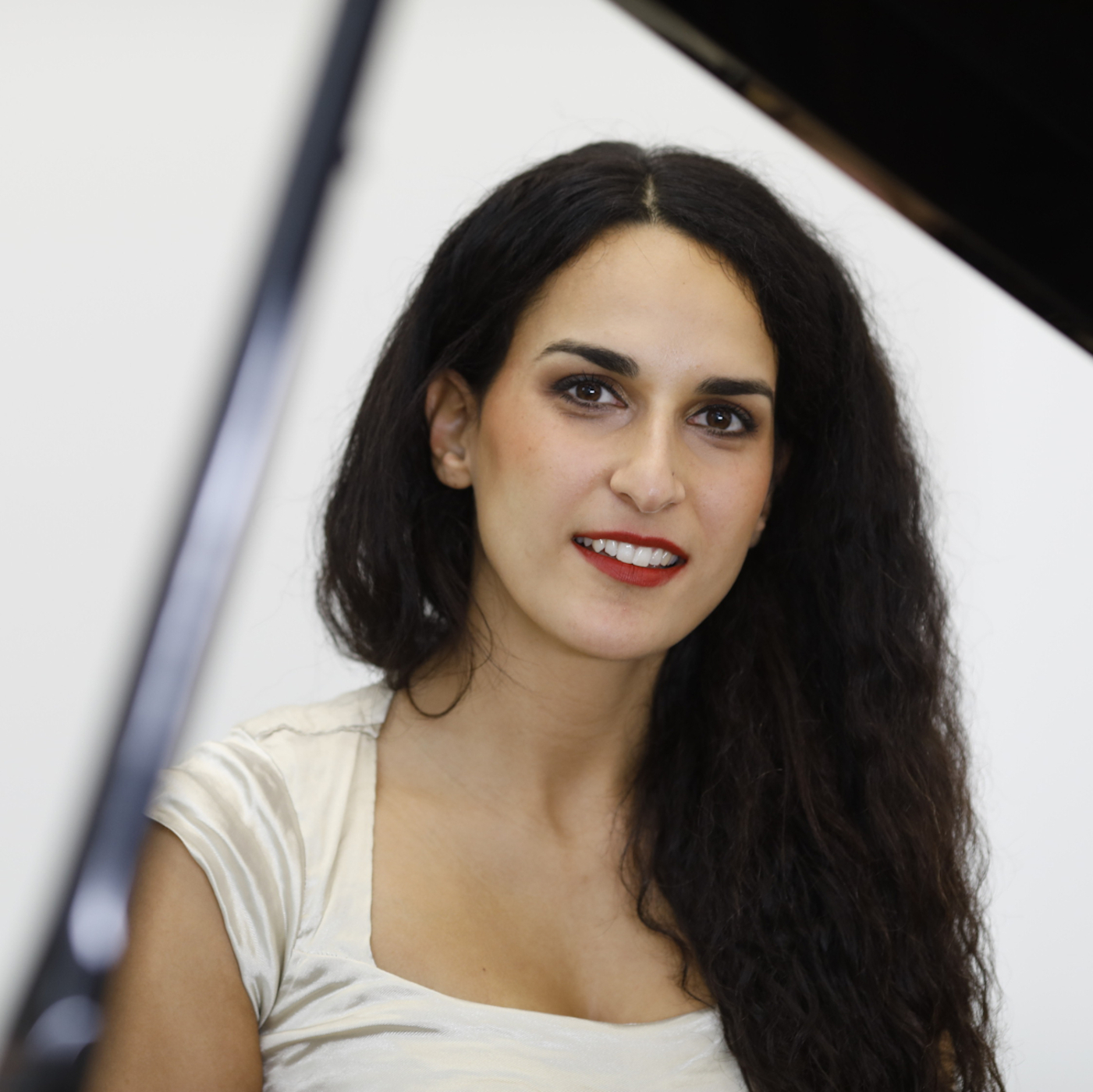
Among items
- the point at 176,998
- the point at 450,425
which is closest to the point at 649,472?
the point at 450,425

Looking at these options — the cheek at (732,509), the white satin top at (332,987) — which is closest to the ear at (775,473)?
the cheek at (732,509)

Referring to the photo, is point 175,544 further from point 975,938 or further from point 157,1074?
point 975,938

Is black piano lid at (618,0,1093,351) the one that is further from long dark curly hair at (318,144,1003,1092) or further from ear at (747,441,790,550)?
ear at (747,441,790,550)

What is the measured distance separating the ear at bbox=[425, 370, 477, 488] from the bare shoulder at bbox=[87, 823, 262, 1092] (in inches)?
20.5

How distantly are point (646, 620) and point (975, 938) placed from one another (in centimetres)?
62

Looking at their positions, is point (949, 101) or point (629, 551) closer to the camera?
point (949, 101)

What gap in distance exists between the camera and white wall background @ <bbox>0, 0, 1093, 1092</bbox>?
2.18 m

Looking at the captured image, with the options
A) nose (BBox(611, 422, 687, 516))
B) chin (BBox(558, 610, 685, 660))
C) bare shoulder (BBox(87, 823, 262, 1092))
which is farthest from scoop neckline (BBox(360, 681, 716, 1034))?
nose (BBox(611, 422, 687, 516))

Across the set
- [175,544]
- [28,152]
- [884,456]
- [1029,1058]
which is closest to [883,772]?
[884,456]

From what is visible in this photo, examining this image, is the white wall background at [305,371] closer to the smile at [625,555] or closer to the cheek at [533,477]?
the cheek at [533,477]

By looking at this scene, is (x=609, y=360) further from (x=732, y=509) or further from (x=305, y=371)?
(x=305, y=371)

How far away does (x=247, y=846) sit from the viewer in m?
1.17

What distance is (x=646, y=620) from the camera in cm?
131

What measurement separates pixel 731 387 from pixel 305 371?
78cm
